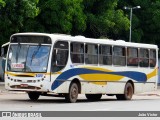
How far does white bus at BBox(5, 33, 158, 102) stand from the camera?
24812mm

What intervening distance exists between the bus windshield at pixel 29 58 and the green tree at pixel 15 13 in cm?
1591

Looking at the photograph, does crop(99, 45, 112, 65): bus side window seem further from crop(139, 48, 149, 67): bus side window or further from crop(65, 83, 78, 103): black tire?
crop(139, 48, 149, 67): bus side window

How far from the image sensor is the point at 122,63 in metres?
30.4

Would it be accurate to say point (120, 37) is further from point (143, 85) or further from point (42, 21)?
point (143, 85)

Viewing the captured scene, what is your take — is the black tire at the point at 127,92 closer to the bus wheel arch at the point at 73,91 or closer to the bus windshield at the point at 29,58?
the bus wheel arch at the point at 73,91

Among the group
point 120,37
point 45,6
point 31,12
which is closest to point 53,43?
point 31,12

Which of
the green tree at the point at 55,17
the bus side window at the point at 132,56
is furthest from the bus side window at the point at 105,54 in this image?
the green tree at the point at 55,17

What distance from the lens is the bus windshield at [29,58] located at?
24.8m

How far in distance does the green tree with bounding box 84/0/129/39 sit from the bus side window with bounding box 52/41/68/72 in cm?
2581

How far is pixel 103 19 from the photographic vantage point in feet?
170

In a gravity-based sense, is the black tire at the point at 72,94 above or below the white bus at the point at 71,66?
below

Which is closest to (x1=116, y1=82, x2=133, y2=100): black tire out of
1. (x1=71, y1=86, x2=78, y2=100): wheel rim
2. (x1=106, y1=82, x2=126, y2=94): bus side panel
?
(x1=106, y1=82, x2=126, y2=94): bus side panel

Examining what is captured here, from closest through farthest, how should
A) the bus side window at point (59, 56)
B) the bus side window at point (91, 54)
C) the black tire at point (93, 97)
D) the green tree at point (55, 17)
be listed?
the bus side window at point (59, 56) → the bus side window at point (91, 54) → the black tire at point (93, 97) → the green tree at point (55, 17)

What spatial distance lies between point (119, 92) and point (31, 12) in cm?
1335
